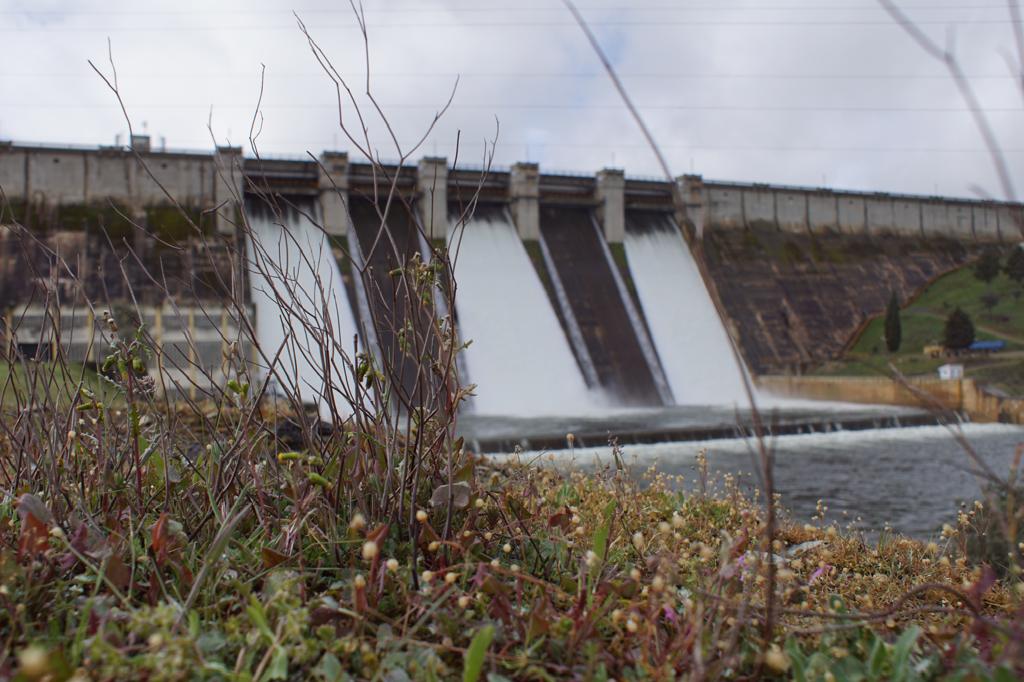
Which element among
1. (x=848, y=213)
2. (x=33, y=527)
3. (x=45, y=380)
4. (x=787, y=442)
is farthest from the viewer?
(x=848, y=213)

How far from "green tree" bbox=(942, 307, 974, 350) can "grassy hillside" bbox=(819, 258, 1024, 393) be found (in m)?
0.57

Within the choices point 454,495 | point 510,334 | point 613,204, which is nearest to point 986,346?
point 613,204

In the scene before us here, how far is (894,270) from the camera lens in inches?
1220

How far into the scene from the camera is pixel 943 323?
27.7 m

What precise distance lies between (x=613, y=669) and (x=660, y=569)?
0.37m

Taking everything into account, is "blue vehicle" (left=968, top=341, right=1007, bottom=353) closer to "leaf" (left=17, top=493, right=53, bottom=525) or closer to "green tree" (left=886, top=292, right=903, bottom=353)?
"green tree" (left=886, top=292, right=903, bottom=353)

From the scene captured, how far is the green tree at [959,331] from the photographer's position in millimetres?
24500

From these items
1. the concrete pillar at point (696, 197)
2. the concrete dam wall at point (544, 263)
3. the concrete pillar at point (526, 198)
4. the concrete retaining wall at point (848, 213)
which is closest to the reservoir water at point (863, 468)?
the concrete dam wall at point (544, 263)

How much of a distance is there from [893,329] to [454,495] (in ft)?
88.9

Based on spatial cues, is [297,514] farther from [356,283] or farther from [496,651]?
[356,283]

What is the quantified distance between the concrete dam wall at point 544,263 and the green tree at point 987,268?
10.4 ft

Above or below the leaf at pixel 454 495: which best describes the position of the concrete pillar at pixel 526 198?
above

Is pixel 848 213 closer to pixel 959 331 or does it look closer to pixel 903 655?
pixel 959 331

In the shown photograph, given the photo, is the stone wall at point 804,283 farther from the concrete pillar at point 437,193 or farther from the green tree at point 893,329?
the concrete pillar at point 437,193
